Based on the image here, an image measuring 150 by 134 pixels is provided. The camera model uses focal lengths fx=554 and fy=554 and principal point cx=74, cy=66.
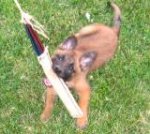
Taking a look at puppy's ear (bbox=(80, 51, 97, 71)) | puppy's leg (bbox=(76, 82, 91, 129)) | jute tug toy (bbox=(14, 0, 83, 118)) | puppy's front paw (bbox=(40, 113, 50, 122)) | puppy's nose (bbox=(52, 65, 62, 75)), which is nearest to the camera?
jute tug toy (bbox=(14, 0, 83, 118))

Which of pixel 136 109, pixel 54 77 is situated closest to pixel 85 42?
pixel 54 77

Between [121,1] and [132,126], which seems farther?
[121,1]

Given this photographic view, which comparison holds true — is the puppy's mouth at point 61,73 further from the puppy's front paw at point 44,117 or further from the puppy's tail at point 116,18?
the puppy's tail at point 116,18

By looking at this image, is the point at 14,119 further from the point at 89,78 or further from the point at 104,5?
the point at 104,5

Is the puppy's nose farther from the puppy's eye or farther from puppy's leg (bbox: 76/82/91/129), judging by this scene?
puppy's leg (bbox: 76/82/91/129)

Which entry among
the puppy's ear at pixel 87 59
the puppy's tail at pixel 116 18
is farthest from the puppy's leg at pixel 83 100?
the puppy's tail at pixel 116 18

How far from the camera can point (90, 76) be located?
18.6 feet

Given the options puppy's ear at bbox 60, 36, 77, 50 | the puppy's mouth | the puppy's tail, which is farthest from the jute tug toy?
the puppy's tail

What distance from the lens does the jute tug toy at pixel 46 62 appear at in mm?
4727

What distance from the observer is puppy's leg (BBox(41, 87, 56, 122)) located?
5.32 meters

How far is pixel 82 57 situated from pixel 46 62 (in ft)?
1.20

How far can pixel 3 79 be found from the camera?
561cm

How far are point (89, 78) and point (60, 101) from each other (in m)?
0.39

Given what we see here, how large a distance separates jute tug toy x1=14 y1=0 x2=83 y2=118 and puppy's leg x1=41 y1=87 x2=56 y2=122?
0.68 ft
